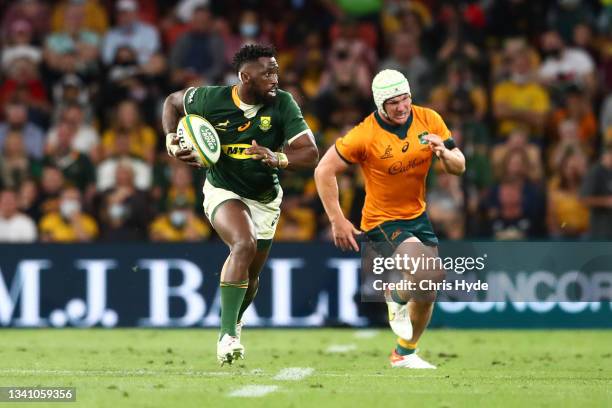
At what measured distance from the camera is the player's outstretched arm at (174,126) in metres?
10.4

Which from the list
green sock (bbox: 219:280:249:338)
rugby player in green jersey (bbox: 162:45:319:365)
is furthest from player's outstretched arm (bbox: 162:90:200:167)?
green sock (bbox: 219:280:249:338)

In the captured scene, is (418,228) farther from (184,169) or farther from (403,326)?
Result: (184,169)

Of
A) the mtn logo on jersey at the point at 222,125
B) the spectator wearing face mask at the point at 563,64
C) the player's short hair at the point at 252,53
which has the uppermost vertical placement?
the spectator wearing face mask at the point at 563,64

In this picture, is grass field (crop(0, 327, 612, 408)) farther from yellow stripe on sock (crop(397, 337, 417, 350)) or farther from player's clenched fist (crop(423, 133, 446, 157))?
player's clenched fist (crop(423, 133, 446, 157))

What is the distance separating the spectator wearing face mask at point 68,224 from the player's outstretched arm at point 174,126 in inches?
215

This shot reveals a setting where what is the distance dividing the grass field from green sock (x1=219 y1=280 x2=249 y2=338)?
345 mm

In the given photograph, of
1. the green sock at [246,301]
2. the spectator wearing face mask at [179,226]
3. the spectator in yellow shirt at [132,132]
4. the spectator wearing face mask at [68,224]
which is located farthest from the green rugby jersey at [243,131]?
the spectator in yellow shirt at [132,132]

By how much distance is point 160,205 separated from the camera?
16578 millimetres

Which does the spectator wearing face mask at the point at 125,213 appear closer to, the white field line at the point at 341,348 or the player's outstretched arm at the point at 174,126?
the white field line at the point at 341,348

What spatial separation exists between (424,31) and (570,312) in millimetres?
5486

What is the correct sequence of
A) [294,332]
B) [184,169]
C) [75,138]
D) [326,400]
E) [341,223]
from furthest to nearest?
[75,138], [184,169], [294,332], [341,223], [326,400]

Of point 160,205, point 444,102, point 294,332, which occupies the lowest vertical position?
point 294,332

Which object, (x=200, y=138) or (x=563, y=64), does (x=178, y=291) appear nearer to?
(x=200, y=138)

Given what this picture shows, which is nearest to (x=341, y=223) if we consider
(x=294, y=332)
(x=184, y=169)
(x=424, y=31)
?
(x=294, y=332)
